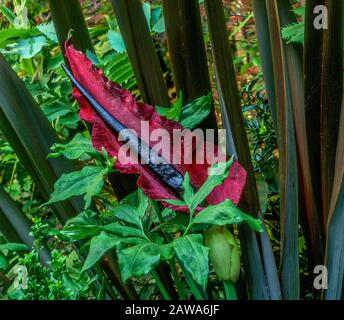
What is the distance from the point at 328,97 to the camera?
0.69 metres

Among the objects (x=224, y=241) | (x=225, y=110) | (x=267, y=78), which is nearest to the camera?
(x=224, y=241)

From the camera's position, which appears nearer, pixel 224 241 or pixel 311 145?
pixel 224 241

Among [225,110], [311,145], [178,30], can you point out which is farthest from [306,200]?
[178,30]

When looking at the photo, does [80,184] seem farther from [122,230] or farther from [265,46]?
[265,46]

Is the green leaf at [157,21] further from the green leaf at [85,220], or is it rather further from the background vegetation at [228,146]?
the green leaf at [85,220]

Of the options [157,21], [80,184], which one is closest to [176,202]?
[80,184]

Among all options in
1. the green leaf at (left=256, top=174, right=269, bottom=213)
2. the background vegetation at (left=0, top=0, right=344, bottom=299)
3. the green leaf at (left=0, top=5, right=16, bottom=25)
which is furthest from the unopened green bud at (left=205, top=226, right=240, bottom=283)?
the green leaf at (left=0, top=5, right=16, bottom=25)

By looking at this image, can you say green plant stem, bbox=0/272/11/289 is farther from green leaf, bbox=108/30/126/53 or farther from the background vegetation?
green leaf, bbox=108/30/126/53

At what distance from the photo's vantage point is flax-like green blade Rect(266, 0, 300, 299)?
667 millimetres

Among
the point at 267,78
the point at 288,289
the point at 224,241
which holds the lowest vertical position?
the point at 288,289

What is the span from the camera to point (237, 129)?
0.67m

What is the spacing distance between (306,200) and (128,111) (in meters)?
0.28

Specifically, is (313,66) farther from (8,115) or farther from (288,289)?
(8,115)

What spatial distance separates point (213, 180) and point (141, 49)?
0.23 m
